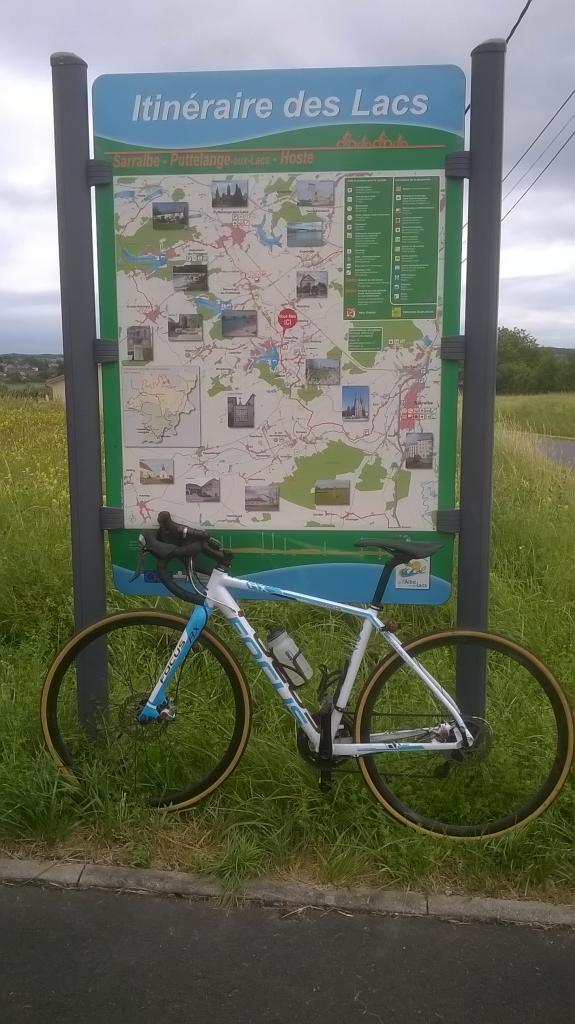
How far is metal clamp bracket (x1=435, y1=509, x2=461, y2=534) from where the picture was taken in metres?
3.11

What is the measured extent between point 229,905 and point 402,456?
1.69 meters

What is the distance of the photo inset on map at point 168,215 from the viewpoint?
3064 mm

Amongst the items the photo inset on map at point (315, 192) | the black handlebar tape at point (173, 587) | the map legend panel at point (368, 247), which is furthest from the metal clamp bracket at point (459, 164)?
the black handlebar tape at point (173, 587)

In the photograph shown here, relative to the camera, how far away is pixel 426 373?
305 centimetres

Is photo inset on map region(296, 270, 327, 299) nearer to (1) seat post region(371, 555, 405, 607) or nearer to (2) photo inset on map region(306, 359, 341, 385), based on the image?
(2) photo inset on map region(306, 359, 341, 385)

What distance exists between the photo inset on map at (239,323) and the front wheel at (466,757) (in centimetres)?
132

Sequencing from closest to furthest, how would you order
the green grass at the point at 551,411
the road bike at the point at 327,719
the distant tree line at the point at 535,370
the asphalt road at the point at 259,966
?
1. the asphalt road at the point at 259,966
2. the road bike at the point at 327,719
3. the green grass at the point at 551,411
4. the distant tree line at the point at 535,370

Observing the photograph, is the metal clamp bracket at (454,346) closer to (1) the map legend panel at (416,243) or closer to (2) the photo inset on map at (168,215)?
(1) the map legend panel at (416,243)

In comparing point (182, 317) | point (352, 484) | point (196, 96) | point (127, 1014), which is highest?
point (196, 96)

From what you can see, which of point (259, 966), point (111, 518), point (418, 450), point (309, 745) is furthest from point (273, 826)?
point (418, 450)

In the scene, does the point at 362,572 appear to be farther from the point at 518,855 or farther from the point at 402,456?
the point at 518,855

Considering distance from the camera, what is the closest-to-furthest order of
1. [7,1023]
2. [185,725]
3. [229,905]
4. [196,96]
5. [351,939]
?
[7,1023]
[351,939]
[229,905]
[196,96]
[185,725]

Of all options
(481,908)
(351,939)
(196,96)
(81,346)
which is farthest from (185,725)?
(196,96)

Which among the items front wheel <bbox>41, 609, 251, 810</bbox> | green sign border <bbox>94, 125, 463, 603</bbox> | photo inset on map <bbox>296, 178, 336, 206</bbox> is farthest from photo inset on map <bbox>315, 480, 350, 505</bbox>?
photo inset on map <bbox>296, 178, 336, 206</bbox>
